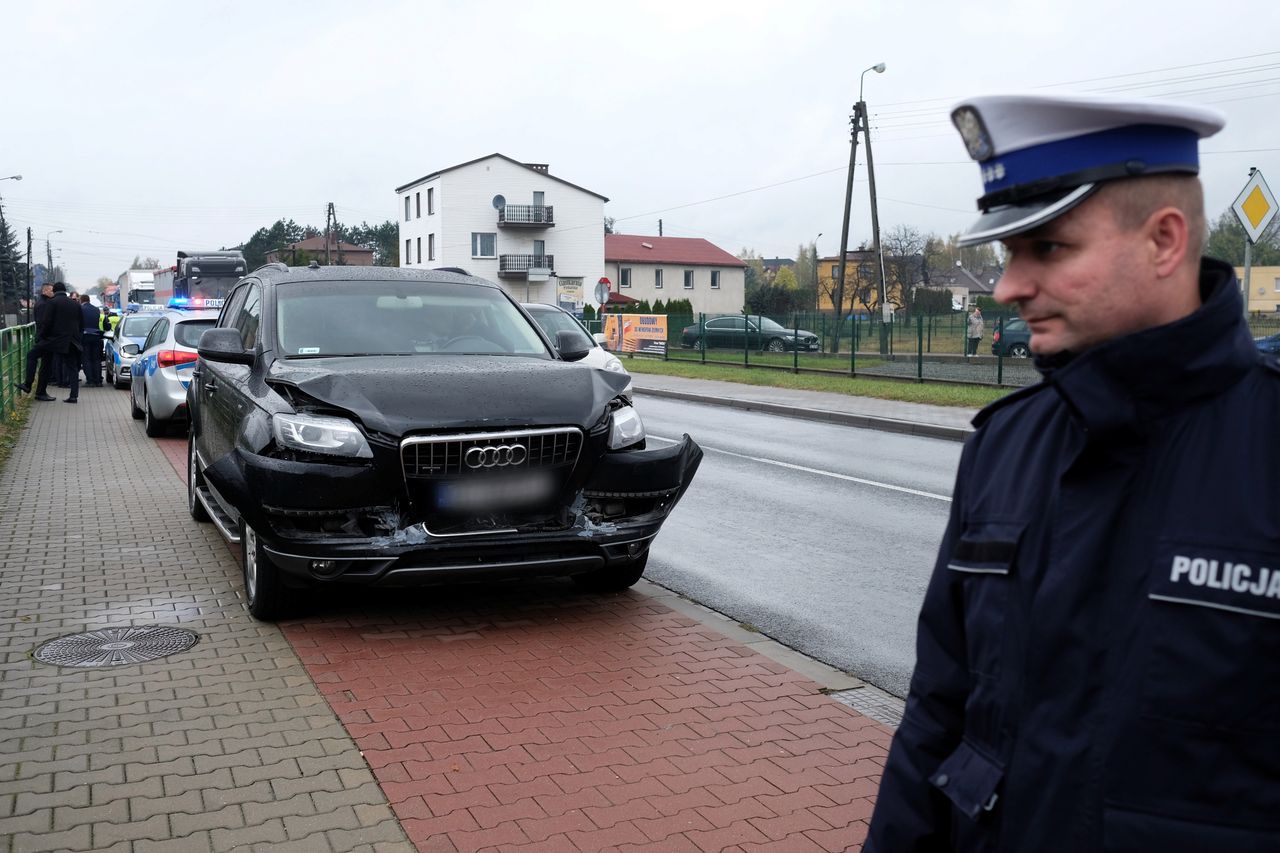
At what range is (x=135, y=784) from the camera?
163 inches

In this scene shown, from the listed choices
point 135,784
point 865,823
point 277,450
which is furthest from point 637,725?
point 277,450

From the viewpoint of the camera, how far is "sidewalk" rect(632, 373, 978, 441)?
16984 mm

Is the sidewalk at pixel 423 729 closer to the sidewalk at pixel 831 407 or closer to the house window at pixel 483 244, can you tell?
the sidewalk at pixel 831 407

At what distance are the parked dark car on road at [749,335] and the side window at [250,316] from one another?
24.1m

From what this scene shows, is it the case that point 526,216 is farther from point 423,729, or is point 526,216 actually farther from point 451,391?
point 423,729

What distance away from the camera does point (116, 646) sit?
5922 millimetres

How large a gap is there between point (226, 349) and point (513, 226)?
71.7 meters

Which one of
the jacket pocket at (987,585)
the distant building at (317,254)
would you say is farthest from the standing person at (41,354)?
the distant building at (317,254)

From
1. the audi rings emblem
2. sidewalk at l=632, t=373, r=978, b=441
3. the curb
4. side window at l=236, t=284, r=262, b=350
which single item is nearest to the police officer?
the audi rings emblem

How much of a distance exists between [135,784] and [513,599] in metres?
2.88

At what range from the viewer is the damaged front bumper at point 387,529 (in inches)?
219

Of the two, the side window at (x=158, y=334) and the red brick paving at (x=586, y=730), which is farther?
the side window at (x=158, y=334)

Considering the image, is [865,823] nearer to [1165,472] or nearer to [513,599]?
[1165,472]

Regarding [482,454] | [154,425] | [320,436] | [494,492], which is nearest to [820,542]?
[494,492]
